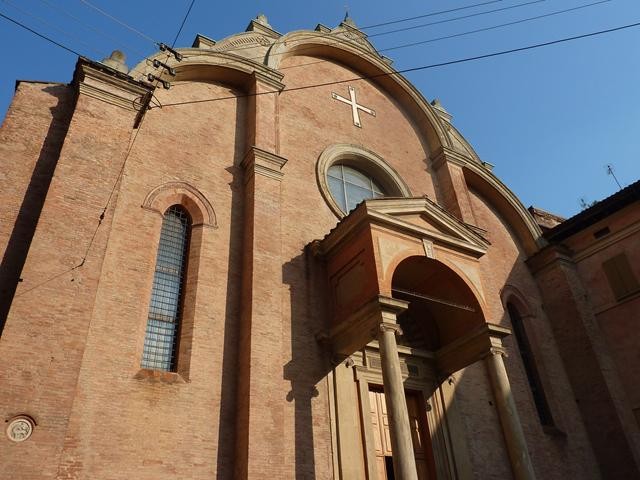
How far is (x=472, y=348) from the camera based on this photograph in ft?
36.2

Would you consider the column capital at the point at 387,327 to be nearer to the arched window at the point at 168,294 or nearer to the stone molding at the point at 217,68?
the arched window at the point at 168,294

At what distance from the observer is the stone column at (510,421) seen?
969cm

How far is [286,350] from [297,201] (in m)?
3.68

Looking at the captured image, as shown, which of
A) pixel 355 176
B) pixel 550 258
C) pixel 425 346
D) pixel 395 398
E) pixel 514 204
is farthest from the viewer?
pixel 514 204

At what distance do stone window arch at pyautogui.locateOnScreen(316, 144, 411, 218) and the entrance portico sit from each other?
243 cm

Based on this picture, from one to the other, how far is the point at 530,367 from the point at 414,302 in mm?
3883

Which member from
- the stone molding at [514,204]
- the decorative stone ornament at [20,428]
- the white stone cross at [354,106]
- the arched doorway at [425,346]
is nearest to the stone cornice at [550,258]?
the stone molding at [514,204]

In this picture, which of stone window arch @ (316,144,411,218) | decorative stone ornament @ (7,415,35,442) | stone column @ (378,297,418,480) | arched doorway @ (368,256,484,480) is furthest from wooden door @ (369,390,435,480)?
decorative stone ornament @ (7,415,35,442)

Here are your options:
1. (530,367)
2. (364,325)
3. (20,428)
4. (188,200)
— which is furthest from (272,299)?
(530,367)

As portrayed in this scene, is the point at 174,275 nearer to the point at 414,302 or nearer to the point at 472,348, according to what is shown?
the point at 414,302

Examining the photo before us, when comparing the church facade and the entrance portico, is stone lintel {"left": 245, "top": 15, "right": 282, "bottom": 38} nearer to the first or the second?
the church facade

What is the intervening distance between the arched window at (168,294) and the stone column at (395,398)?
3483mm

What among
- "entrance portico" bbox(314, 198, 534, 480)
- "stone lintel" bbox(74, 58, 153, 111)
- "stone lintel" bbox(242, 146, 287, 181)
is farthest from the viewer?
"stone lintel" bbox(242, 146, 287, 181)

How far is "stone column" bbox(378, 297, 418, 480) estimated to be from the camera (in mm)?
8094
